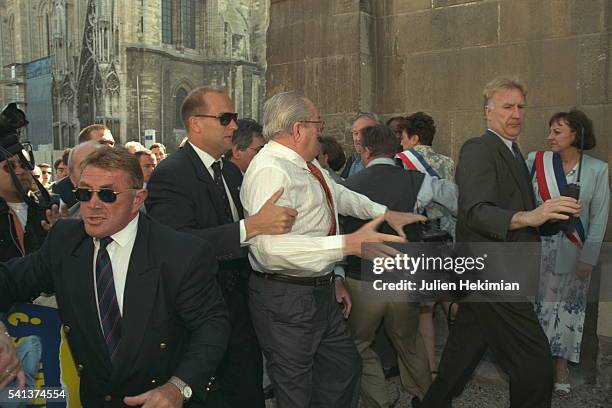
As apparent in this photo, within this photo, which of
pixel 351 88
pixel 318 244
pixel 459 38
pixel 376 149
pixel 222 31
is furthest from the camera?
pixel 222 31

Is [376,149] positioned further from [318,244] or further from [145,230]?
[145,230]

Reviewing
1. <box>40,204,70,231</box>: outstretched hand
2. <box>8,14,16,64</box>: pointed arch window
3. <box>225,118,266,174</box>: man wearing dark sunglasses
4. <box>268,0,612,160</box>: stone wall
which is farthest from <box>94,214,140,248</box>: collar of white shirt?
<box>8,14,16,64</box>: pointed arch window

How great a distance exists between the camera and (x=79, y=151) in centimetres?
453

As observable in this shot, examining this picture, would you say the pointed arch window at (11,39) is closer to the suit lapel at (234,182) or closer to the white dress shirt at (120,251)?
the suit lapel at (234,182)

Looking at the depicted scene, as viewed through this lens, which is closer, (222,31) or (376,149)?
(376,149)

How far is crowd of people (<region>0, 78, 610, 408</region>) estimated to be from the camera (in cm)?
246

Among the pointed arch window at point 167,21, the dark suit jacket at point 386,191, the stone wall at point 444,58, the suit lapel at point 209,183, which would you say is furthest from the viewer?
the pointed arch window at point 167,21

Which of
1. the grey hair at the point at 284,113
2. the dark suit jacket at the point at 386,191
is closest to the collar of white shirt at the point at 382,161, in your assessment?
the dark suit jacket at the point at 386,191

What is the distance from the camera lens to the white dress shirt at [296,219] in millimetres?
2996

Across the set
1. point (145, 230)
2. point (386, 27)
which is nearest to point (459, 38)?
point (386, 27)

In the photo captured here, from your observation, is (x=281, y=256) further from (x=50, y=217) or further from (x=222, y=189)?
(x=50, y=217)

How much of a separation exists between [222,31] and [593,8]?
47.0 metres

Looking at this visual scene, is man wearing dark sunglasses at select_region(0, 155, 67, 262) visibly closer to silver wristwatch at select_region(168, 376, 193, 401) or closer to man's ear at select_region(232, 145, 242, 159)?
man's ear at select_region(232, 145, 242, 159)

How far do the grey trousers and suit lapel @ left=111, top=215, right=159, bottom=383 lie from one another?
3.07 feet
